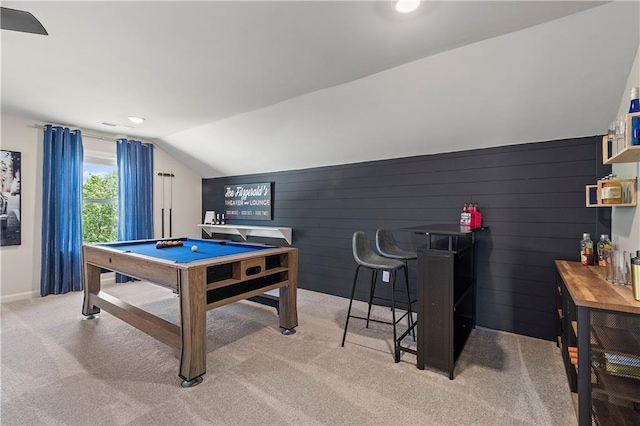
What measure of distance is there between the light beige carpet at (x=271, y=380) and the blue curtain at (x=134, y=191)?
205cm

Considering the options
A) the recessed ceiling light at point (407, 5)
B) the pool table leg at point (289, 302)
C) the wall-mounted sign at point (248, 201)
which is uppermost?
the recessed ceiling light at point (407, 5)

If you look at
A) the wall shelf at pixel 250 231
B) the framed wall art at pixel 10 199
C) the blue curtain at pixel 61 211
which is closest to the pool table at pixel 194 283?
the blue curtain at pixel 61 211

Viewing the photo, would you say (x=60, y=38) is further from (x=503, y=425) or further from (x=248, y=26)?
(x=503, y=425)

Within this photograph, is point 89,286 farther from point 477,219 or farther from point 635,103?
point 635,103

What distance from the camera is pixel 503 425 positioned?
173 cm

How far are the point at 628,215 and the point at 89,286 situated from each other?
16.4 feet

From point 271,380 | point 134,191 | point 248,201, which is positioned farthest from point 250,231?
point 271,380

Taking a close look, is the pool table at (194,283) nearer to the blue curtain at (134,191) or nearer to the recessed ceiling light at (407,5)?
the blue curtain at (134,191)

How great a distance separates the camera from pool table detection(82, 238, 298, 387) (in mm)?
2207

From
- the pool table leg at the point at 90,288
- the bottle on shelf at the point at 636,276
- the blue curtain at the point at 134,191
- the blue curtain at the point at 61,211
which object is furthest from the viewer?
the blue curtain at the point at 134,191

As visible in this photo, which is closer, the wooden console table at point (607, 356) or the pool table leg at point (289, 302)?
the wooden console table at point (607, 356)

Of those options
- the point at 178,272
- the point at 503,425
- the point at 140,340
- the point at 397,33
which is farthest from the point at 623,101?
the point at 140,340

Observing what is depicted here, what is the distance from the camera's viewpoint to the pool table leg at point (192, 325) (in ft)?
7.13

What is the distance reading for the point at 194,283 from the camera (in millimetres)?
2207
